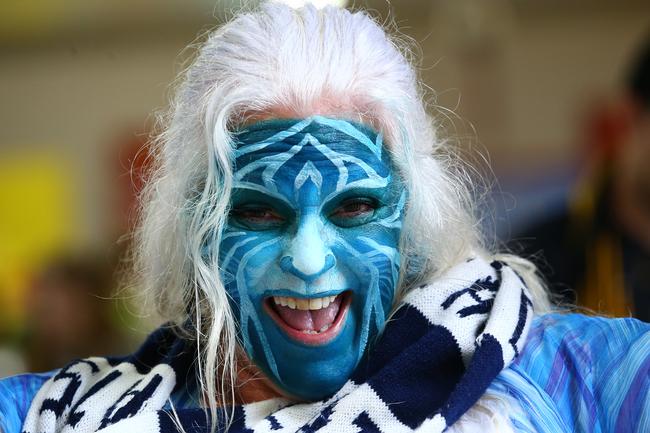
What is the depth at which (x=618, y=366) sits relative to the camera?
1.91m

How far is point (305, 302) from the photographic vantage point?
6.35 ft

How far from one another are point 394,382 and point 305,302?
222 mm

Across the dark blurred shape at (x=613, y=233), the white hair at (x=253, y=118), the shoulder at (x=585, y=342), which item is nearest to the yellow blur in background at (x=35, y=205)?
the dark blurred shape at (x=613, y=233)

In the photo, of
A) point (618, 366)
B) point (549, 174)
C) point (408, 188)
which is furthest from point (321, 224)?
point (549, 174)

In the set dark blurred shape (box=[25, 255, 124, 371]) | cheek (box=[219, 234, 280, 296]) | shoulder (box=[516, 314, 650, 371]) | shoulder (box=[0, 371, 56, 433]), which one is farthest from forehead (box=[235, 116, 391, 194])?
dark blurred shape (box=[25, 255, 124, 371])

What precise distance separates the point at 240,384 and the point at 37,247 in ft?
13.9

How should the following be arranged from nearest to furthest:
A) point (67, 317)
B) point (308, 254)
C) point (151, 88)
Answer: point (308, 254), point (67, 317), point (151, 88)

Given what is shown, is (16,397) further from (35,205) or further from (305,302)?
(35,205)

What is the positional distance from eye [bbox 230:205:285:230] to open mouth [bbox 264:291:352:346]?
0.46ft

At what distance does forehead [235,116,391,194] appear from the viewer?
6.35 ft

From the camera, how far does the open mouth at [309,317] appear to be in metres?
1.93

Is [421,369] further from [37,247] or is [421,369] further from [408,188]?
[37,247]

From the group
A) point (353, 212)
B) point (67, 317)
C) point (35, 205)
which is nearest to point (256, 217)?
point (353, 212)

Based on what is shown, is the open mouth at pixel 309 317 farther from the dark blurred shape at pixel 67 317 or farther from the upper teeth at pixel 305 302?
the dark blurred shape at pixel 67 317
